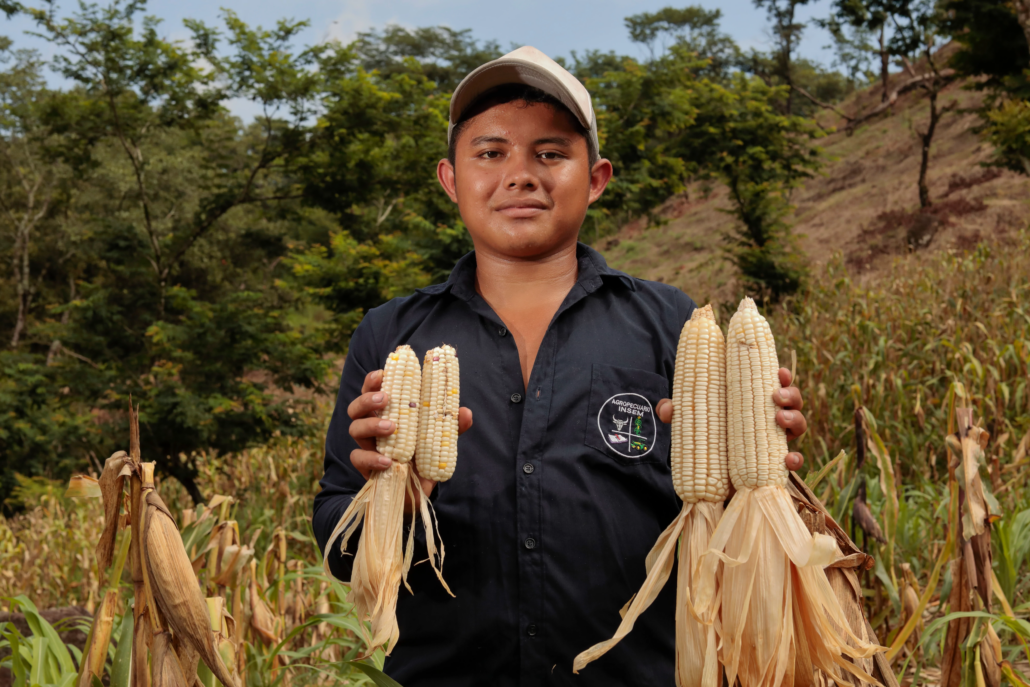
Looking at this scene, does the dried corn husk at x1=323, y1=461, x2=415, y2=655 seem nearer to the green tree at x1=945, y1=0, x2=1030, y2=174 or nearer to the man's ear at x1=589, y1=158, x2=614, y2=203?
the man's ear at x1=589, y1=158, x2=614, y2=203

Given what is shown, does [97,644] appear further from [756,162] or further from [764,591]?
[756,162]

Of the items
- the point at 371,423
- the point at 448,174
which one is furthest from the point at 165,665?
the point at 448,174

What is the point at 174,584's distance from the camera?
4.43 feet

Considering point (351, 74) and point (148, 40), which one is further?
point (351, 74)

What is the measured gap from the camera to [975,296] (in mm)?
7543

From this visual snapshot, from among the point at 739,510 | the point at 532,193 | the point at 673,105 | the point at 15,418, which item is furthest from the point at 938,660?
the point at 15,418

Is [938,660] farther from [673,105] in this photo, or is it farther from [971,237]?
[971,237]

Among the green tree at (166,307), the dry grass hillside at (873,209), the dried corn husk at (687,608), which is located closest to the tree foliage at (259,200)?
the green tree at (166,307)

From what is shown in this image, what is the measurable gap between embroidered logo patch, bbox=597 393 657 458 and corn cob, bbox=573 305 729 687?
0.92 feet

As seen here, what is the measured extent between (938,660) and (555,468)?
2.78m

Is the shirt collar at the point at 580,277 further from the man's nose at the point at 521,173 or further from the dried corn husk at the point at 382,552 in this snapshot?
the dried corn husk at the point at 382,552

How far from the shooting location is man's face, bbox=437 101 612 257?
1.87m

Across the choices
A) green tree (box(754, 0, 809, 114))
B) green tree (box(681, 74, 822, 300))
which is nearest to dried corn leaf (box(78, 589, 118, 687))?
green tree (box(681, 74, 822, 300))

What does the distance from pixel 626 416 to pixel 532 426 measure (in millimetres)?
244
